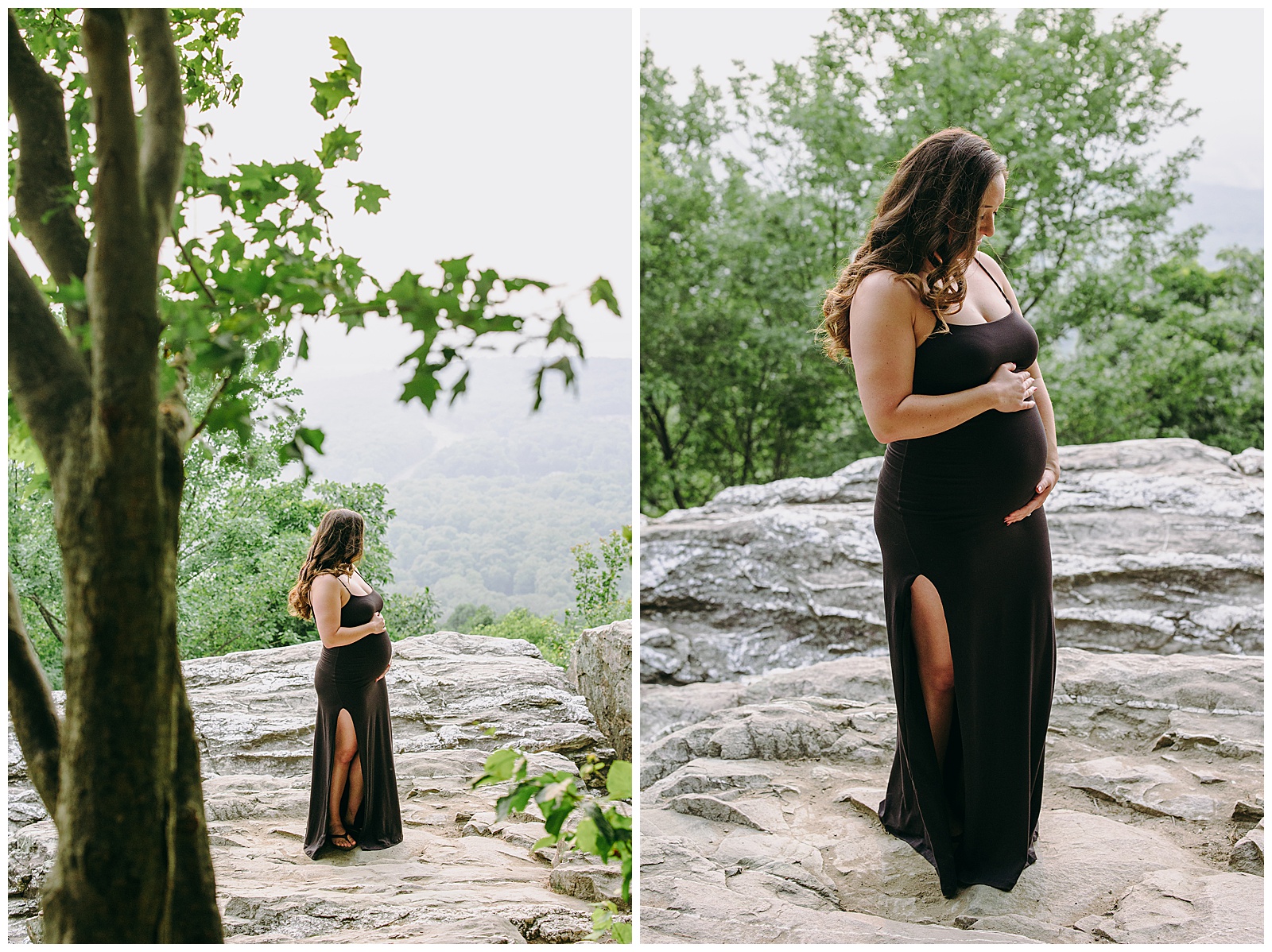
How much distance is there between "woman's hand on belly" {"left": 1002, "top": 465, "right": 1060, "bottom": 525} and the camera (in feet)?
5.47

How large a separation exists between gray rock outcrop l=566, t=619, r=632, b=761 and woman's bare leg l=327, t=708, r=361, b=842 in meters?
1.07

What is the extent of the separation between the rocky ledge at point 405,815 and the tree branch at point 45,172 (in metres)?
1.30

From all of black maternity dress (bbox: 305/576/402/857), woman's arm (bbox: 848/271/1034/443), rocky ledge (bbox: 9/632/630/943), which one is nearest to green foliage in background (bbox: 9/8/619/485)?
woman's arm (bbox: 848/271/1034/443)

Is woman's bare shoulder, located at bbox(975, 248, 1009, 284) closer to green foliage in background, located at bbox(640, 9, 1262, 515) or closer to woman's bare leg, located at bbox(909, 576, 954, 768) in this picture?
woman's bare leg, located at bbox(909, 576, 954, 768)

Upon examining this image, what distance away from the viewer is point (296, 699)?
3902mm

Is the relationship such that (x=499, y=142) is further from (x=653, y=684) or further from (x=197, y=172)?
(x=653, y=684)

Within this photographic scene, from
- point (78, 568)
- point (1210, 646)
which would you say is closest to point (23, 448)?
point (78, 568)

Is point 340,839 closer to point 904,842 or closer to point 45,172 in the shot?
point 904,842

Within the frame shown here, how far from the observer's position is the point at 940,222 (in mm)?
1570

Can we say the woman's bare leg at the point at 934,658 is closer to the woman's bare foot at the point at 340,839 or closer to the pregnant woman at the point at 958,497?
the pregnant woman at the point at 958,497

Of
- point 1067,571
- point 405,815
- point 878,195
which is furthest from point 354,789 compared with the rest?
point 878,195

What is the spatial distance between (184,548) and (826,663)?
2484 millimetres

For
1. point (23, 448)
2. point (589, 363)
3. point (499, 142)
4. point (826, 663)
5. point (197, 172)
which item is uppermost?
point (499, 142)

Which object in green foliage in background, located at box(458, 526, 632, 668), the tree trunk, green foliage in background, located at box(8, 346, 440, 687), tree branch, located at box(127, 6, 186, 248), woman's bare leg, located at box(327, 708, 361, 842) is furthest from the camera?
green foliage in background, located at box(8, 346, 440, 687)
